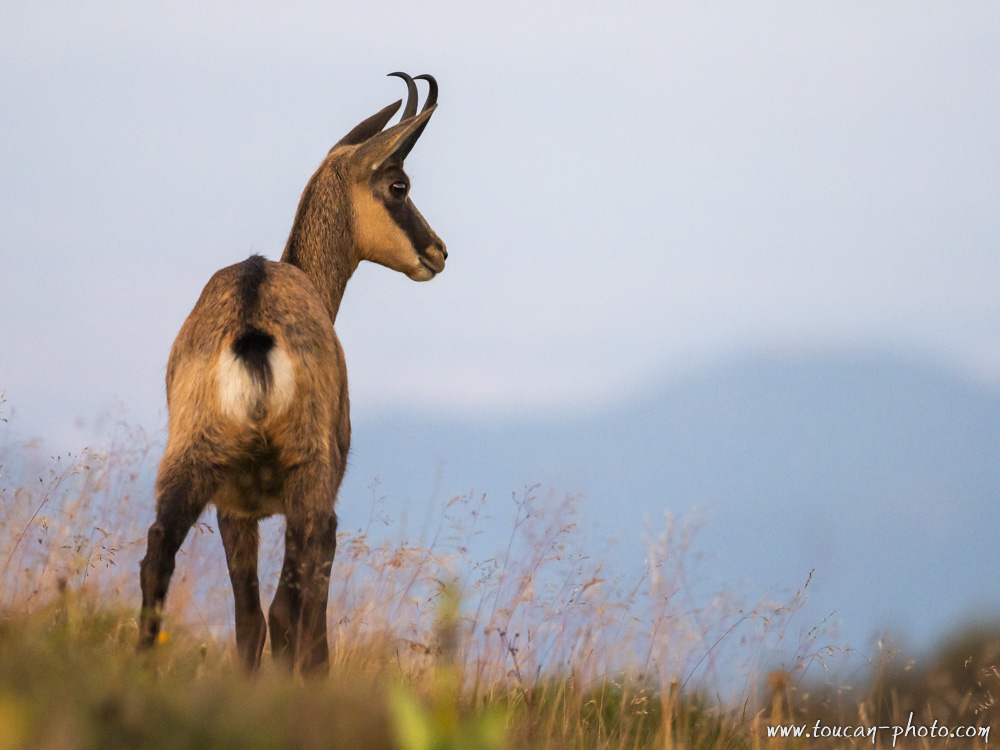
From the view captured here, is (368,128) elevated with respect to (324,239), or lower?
elevated

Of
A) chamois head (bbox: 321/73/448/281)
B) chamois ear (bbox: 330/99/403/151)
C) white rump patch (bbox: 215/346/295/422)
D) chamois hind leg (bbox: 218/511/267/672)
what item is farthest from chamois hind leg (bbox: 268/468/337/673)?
chamois ear (bbox: 330/99/403/151)

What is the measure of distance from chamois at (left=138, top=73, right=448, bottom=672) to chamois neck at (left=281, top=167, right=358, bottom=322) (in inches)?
33.5

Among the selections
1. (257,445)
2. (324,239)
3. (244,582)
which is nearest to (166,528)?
(257,445)

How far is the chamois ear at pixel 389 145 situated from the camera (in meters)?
6.85

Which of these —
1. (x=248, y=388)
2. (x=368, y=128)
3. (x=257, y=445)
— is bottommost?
(x=257, y=445)

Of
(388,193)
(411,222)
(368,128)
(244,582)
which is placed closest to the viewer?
(244,582)

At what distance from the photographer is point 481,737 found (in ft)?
8.93

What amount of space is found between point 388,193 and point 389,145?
34cm

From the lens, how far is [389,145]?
688 cm

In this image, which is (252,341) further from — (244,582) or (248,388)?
(244,582)

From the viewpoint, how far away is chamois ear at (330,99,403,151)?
24.1 feet

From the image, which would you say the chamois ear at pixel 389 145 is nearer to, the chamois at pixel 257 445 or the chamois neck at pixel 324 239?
the chamois neck at pixel 324 239

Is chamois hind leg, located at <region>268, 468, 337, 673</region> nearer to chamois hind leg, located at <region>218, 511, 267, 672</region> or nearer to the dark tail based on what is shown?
the dark tail

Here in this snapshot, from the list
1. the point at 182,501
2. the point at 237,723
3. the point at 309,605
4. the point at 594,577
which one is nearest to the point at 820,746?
the point at 594,577
